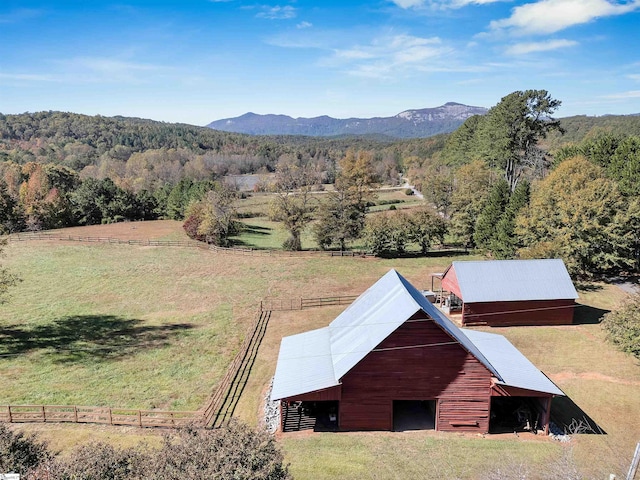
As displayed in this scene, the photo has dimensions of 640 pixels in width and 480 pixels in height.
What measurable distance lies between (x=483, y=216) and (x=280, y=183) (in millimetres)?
23355

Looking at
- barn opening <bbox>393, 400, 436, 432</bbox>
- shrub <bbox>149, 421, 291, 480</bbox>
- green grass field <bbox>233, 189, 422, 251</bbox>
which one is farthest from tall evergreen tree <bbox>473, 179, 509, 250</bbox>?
shrub <bbox>149, 421, 291, 480</bbox>

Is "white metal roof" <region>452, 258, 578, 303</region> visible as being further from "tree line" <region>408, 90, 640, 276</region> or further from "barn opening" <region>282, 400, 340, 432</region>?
"barn opening" <region>282, 400, 340, 432</region>

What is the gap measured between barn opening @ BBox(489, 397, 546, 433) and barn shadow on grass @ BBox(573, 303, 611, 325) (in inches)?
507

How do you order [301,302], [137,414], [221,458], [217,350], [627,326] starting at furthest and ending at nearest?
[301,302], [217,350], [627,326], [137,414], [221,458]

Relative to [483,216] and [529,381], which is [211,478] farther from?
[483,216]

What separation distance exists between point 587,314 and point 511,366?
1577 cm

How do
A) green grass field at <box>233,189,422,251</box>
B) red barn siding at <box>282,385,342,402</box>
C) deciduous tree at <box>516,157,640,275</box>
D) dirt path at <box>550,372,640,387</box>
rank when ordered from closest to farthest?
red barn siding at <box>282,385,342,402</box> → dirt path at <box>550,372,640,387</box> → deciduous tree at <box>516,157,640,275</box> → green grass field at <box>233,189,422,251</box>

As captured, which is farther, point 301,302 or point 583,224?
point 583,224

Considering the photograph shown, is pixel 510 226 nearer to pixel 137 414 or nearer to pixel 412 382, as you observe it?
pixel 412 382

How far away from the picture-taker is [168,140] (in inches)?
7072

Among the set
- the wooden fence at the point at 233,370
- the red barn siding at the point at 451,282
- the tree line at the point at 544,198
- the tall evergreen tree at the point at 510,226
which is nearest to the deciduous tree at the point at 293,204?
the tree line at the point at 544,198

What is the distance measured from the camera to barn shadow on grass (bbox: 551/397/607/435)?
16.8 m

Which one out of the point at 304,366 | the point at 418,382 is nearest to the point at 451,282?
the point at 418,382

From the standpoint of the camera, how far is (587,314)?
2977 centimetres
